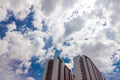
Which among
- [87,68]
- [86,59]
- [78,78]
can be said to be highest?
[86,59]

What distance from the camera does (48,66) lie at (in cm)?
9181

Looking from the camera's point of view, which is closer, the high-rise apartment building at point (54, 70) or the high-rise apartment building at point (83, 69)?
the high-rise apartment building at point (83, 69)

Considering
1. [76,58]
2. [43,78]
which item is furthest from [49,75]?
[76,58]

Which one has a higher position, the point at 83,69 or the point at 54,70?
the point at 54,70

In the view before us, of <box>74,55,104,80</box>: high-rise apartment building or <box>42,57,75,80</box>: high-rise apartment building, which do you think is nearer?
<box>74,55,104,80</box>: high-rise apartment building

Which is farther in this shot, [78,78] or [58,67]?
[58,67]

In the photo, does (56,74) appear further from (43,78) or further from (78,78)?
(78,78)

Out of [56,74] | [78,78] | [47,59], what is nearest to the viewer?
[78,78]

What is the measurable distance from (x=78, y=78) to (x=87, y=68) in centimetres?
849

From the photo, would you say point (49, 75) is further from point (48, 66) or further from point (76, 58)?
point (76, 58)

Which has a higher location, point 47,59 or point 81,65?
point 47,59

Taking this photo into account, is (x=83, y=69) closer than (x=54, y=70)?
Yes

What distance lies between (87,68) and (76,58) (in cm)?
925

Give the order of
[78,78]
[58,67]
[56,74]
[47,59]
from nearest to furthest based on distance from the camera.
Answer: [78,78]
[56,74]
[58,67]
[47,59]
